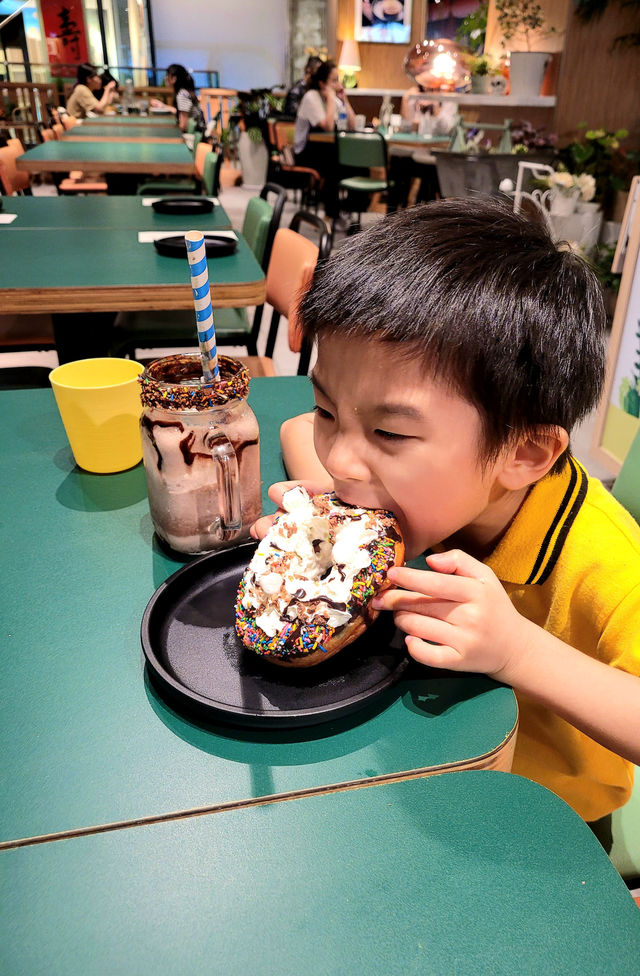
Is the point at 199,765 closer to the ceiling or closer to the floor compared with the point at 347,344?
closer to the floor

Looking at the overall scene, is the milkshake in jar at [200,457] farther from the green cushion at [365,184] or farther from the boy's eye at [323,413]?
the green cushion at [365,184]

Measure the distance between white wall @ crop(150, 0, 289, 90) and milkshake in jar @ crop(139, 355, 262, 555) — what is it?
17811 millimetres

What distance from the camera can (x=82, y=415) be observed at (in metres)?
0.92

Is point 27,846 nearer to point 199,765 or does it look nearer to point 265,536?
point 199,765

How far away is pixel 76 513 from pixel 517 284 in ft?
2.10

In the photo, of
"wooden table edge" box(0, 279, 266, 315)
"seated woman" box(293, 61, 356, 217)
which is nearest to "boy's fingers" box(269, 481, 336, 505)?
"wooden table edge" box(0, 279, 266, 315)

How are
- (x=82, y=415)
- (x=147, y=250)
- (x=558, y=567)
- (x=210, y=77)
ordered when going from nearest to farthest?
(x=558, y=567), (x=82, y=415), (x=147, y=250), (x=210, y=77)

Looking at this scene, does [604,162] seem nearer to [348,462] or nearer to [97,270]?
[97,270]

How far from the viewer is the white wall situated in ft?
49.8

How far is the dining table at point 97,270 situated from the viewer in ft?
5.56

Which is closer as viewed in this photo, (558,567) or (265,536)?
(265,536)

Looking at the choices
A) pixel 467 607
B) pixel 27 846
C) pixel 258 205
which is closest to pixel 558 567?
pixel 467 607

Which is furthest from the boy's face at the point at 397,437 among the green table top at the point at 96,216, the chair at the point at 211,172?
the chair at the point at 211,172

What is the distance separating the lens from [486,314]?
2.18 feet
